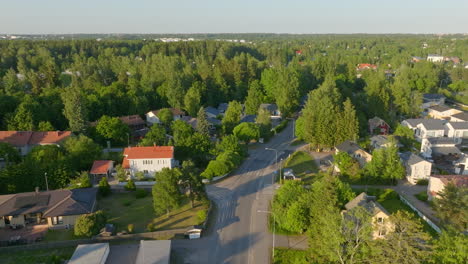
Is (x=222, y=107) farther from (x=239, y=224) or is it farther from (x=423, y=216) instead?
(x=423, y=216)

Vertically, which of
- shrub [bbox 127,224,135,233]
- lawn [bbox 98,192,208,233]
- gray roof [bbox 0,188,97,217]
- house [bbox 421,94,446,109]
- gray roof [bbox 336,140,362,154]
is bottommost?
lawn [bbox 98,192,208,233]

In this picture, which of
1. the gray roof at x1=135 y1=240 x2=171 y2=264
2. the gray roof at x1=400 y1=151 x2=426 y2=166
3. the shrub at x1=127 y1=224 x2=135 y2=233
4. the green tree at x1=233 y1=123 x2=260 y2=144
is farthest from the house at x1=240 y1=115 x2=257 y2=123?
the gray roof at x1=135 y1=240 x2=171 y2=264

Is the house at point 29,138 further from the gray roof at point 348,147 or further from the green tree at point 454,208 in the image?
the green tree at point 454,208

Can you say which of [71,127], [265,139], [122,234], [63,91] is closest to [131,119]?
[71,127]

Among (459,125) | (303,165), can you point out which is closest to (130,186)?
(303,165)

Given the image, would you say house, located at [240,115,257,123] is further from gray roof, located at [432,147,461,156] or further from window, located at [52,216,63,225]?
window, located at [52,216,63,225]

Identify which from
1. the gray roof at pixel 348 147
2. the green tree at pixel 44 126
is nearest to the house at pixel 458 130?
the gray roof at pixel 348 147

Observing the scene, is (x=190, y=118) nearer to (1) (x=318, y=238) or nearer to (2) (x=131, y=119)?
(2) (x=131, y=119)
